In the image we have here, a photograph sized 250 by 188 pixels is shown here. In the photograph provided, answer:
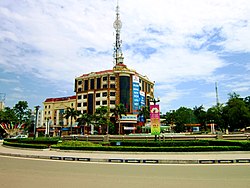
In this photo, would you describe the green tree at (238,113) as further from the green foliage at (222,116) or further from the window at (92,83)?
the window at (92,83)

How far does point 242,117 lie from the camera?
180 feet

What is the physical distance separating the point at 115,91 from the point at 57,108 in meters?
32.6

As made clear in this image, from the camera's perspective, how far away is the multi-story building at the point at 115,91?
68438 millimetres

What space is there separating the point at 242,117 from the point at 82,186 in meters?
55.6

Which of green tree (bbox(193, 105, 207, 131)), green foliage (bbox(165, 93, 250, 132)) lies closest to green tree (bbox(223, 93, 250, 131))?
green foliage (bbox(165, 93, 250, 132))

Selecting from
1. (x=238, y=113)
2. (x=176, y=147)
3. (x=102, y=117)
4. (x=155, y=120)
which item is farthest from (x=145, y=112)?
(x=176, y=147)

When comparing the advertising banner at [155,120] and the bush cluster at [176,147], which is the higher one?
the advertising banner at [155,120]

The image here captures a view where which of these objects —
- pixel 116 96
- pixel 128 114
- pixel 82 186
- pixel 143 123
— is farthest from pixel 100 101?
pixel 82 186

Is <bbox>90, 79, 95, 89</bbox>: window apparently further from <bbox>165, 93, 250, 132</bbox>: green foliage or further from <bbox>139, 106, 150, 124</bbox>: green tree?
<bbox>165, 93, 250, 132</bbox>: green foliage

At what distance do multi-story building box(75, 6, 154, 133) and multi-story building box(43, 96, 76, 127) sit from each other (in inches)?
586

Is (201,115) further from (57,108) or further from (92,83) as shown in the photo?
(57,108)

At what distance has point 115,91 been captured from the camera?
70062mm

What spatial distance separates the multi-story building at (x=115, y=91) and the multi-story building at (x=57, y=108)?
14.9 m

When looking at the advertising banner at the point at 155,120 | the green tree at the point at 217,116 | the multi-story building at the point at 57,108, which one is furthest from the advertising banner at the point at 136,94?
the advertising banner at the point at 155,120
